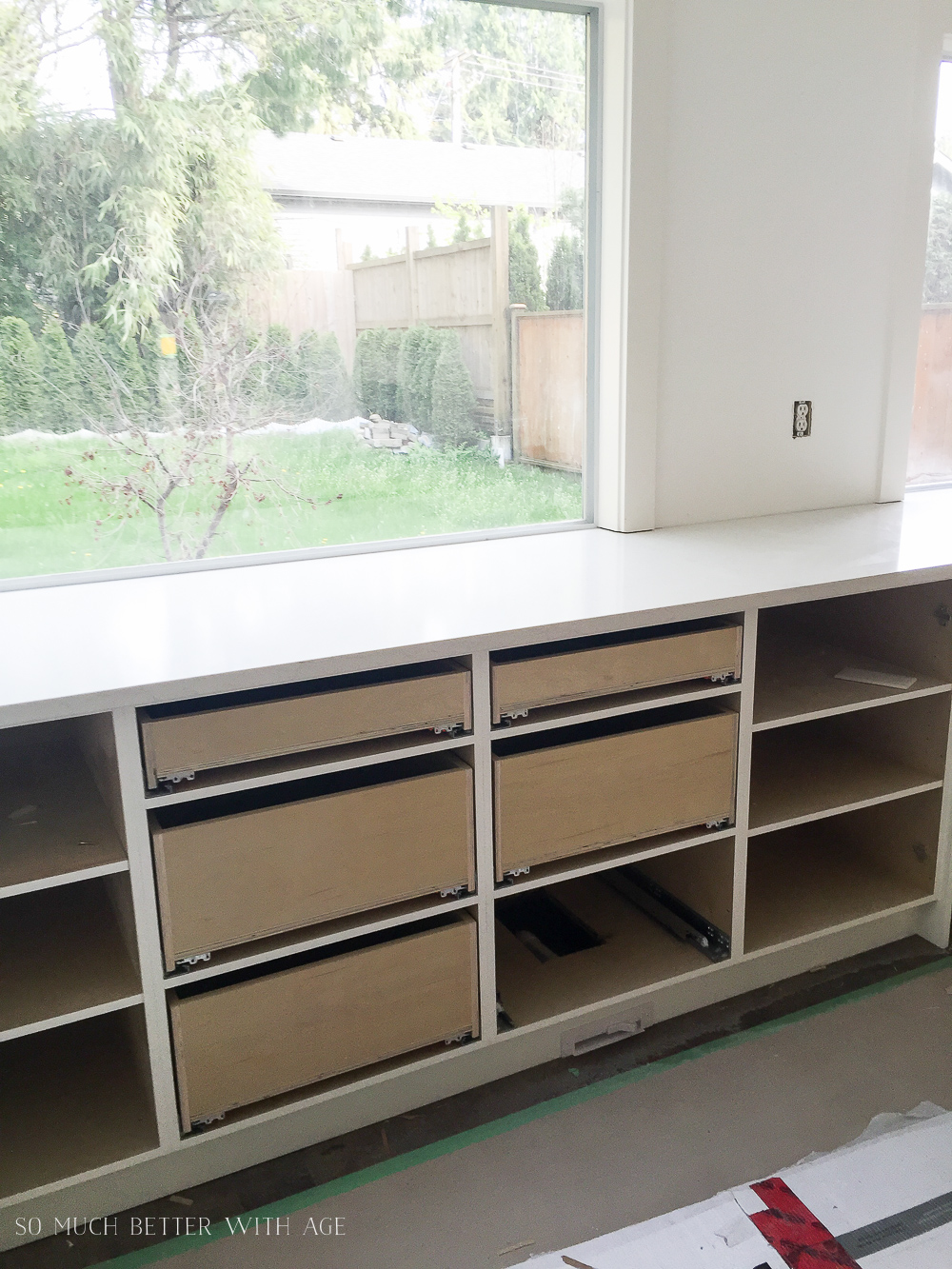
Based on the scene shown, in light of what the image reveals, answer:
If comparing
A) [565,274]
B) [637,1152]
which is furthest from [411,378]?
[637,1152]

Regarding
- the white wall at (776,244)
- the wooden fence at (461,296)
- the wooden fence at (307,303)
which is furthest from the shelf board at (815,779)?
the wooden fence at (307,303)

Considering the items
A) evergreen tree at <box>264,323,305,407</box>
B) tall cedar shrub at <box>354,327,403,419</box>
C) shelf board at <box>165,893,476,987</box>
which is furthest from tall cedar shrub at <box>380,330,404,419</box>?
shelf board at <box>165,893,476,987</box>

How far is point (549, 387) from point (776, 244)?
628mm

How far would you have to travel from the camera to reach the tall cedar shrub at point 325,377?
213 centimetres

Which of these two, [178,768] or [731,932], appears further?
[731,932]

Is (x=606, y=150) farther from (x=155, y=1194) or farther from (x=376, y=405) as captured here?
(x=155, y=1194)

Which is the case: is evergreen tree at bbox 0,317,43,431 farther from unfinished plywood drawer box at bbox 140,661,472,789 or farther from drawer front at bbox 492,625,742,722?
drawer front at bbox 492,625,742,722

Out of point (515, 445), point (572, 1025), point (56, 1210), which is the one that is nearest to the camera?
point (56, 1210)

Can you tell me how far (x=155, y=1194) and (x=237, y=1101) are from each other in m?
0.21

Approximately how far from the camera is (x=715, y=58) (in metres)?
2.23

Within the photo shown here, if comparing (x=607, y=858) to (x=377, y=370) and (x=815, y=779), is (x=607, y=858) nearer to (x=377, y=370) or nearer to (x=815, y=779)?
(x=815, y=779)

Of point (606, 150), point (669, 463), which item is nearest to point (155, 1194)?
point (669, 463)

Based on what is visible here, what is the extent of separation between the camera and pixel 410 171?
2162 millimetres

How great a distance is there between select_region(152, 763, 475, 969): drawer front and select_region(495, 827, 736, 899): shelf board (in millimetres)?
115
